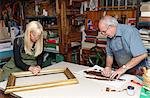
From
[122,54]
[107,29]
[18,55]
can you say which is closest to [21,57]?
[18,55]

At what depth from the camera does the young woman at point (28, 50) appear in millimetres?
2232

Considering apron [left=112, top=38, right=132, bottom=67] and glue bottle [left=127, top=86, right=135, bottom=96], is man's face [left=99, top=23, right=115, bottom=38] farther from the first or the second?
glue bottle [left=127, top=86, right=135, bottom=96]

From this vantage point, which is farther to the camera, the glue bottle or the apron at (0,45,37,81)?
the apron at (0,45,37,81)

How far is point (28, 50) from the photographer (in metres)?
2.35

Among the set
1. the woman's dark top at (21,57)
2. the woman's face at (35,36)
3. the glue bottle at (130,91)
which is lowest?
the glue bottle at (130,91)

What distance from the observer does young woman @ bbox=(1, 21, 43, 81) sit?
2.23 m

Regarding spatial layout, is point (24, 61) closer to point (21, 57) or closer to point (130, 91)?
point (21, 57)

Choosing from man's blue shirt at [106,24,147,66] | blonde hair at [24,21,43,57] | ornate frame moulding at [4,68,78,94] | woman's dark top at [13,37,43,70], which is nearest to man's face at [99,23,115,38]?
man's blue shirt at [106,24,147,66]

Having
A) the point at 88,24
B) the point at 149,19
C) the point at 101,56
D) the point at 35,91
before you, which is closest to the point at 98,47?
the point at 101,56

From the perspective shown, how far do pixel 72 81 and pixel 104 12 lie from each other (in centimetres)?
183

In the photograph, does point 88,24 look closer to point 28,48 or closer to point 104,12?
point 104,12

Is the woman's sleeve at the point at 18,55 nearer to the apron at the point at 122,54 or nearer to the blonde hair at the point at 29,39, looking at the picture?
the blonde hair at the point at 29,39

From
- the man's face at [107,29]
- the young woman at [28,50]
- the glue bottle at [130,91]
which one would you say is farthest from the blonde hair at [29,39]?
the glue bottle at [130,91]

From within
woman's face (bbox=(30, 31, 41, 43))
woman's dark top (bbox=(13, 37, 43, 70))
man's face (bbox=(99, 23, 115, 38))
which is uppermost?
man's face (bbox=(99, 23, 115, 38))
